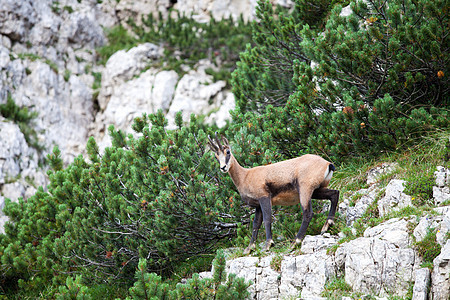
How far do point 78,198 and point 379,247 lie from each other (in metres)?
8.49

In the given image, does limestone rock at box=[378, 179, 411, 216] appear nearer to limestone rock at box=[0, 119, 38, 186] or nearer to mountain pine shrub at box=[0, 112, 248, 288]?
mountain pine shrub at box=[0, 112, 248, 288]

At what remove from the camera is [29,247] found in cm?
1366

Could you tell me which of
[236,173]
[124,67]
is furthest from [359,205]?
[124,67]

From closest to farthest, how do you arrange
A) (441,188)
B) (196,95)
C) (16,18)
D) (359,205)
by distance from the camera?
(441,188), (359,205), (196,95), (16,18)

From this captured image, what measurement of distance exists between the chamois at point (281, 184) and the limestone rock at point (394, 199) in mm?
857

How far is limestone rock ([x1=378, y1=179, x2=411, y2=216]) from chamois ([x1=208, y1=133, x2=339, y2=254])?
2.81 ft

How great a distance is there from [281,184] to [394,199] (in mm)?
2078

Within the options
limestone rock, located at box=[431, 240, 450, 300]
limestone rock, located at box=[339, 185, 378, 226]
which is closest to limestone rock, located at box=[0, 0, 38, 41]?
limestone rock, located at box=[339, 185, 378, 226]

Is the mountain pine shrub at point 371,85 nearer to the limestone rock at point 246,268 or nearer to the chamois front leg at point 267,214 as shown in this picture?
the chamois front leg at point 267,214

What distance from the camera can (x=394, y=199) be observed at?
8.82 metres

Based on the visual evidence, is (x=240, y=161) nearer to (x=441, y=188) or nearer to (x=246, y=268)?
(x=246, y=268)

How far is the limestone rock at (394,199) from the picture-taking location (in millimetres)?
8641

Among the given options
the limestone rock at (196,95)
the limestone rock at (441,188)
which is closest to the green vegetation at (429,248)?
the limestone rock at (441,188)

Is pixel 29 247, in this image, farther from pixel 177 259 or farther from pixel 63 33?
pixel 63 33
